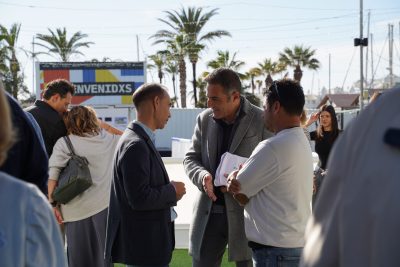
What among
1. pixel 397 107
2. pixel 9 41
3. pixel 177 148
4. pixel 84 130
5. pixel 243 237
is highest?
pixel 9 41

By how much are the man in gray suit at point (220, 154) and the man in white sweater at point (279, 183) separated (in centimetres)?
59

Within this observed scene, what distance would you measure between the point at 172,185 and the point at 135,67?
79.2 ft

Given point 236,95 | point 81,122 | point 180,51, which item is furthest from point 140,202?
point 180,51

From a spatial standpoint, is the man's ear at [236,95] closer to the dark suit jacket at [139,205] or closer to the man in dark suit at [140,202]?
the man in dark suit at [140,202]

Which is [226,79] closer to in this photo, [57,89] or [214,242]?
[214,242]

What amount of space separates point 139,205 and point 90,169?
60.9 inches

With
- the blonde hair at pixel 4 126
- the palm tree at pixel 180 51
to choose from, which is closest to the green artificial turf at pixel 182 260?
the blonde hair at pixel 4 126

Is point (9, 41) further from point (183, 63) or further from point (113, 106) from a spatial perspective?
point (113, 106)

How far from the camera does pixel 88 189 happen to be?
15.7ft

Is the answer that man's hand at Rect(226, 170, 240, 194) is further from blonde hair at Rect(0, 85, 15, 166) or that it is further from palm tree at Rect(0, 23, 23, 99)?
palm tree at Rect(0, 23, 23, 99)

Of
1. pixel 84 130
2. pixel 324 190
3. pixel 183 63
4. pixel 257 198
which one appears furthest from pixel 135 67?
pixel 324 190

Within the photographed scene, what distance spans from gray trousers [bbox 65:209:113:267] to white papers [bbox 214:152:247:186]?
1570 mm

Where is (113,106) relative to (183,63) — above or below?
below

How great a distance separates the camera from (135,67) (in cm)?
2723
